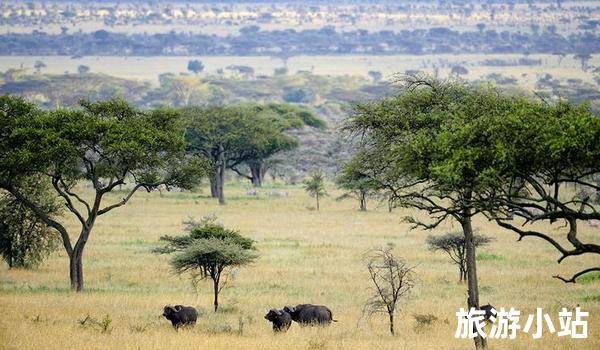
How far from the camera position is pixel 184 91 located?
165m

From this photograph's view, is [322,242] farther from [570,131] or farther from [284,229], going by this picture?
[570,131]

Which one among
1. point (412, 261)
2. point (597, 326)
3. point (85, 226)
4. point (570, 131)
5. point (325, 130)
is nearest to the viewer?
point (570, 131)

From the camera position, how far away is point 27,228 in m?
35.2

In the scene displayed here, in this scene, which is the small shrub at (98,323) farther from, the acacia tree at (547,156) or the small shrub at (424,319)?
the acacia tree at (547,156)

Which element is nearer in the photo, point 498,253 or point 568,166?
point 568,166

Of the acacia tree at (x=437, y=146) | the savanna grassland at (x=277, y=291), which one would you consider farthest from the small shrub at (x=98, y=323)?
the acacia tree at (x=437, y=146)

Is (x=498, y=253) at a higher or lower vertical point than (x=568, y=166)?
lower

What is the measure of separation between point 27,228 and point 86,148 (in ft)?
19.0

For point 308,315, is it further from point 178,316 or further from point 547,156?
point 547,156

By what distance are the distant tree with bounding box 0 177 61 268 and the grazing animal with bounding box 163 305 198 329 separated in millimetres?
10667

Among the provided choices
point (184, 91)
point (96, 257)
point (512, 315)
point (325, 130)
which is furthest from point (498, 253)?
point (184, 91)

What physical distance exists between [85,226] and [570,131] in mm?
15877

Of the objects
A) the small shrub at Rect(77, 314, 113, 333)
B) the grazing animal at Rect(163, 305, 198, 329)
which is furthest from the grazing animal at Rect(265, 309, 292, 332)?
the small shrub at Rect(77, 314, 113, 333)

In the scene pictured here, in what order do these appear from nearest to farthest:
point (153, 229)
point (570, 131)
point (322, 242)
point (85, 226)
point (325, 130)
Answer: point (570, 131) < point (85, 226) < point (322, 242) < point (153, 229) < point (325, 130)
